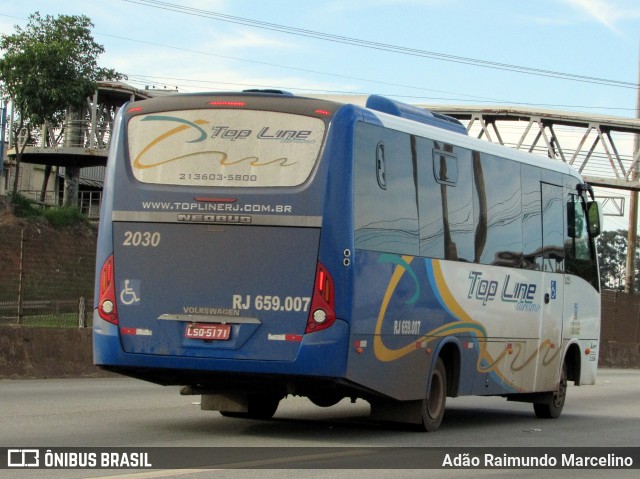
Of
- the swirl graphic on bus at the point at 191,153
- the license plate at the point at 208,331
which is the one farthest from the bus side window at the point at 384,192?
the license plate at the point at 208,331

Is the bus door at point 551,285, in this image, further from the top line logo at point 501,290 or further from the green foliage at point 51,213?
the green foliage at point 51,213

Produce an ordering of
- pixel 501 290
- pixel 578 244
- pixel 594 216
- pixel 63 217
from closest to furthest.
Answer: pixel 501 290, pixel 578 244, pixel 594 216, pixel 63 217

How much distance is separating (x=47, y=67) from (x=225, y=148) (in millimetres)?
52746

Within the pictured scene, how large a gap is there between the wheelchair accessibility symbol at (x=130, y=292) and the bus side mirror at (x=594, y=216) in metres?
8.22

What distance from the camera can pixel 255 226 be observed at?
11.4 m

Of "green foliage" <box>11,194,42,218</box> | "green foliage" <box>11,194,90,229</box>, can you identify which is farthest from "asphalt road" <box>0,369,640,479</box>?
"green foliage" <box>11,194,90,229</box>

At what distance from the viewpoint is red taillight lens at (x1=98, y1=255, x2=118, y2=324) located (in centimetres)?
1170

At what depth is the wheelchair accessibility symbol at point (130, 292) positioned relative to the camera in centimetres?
1164

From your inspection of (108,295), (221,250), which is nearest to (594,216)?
(221,250)

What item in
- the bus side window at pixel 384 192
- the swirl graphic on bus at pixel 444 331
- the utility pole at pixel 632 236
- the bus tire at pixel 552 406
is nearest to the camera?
the bus side window at pixel 384 192

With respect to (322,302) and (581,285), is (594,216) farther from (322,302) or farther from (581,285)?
(322,302)

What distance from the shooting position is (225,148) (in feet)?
38.1

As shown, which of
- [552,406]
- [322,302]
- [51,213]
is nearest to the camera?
[322,302]

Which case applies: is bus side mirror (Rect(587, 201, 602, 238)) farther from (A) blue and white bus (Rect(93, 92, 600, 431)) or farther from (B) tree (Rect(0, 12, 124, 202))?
(B) tree (Rect(0, 12, 124, 202))
